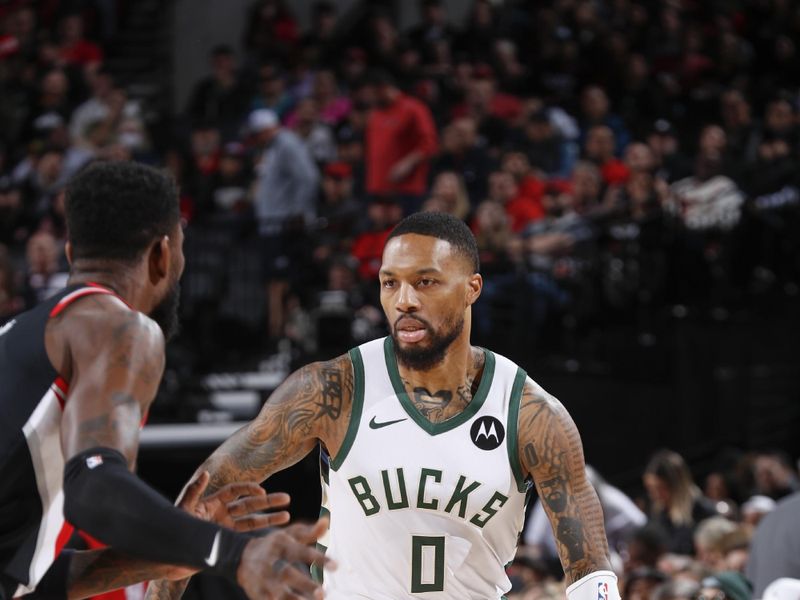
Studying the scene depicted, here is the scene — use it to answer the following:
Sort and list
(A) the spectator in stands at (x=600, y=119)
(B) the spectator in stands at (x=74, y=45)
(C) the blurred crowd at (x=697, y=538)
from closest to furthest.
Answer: (C) the blurred crowd at (x=697, y=538) < (A) the spectator in stands at (x=600, y=119) < (B) the spectator in stands at (x=74, y=45)

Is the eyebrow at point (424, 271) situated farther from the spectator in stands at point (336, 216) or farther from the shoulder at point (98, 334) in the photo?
the spectator in stands at point (336, 216)

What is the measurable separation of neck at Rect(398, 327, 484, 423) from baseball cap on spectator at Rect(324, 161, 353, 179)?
7.42m

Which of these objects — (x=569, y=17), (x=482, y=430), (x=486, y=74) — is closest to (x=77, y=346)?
(x=482, y=430)

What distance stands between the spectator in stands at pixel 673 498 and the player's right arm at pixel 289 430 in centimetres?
500

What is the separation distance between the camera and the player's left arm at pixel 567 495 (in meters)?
4.28

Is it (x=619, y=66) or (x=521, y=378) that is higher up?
(x=521, y=378)

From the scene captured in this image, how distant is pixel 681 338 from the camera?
452 inches

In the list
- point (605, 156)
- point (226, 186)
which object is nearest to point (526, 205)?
point (605, 156)

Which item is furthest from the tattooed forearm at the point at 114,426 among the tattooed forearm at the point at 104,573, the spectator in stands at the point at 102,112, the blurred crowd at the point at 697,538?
the spectator in stands at the point at 102,112

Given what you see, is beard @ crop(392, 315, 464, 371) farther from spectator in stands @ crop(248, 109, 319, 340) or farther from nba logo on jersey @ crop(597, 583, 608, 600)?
spectator in stands @ crop(248, 109, 319, 340)

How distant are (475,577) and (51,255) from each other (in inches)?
267

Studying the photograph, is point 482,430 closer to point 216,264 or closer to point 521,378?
point 521,378

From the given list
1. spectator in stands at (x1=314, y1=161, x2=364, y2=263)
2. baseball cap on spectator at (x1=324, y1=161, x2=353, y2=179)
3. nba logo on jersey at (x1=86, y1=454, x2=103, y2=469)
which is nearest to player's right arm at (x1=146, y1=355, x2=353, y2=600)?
nba logo on jersey at (x1=86, y1=454, x2=103, y2=469)

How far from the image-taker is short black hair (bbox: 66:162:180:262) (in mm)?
3441
